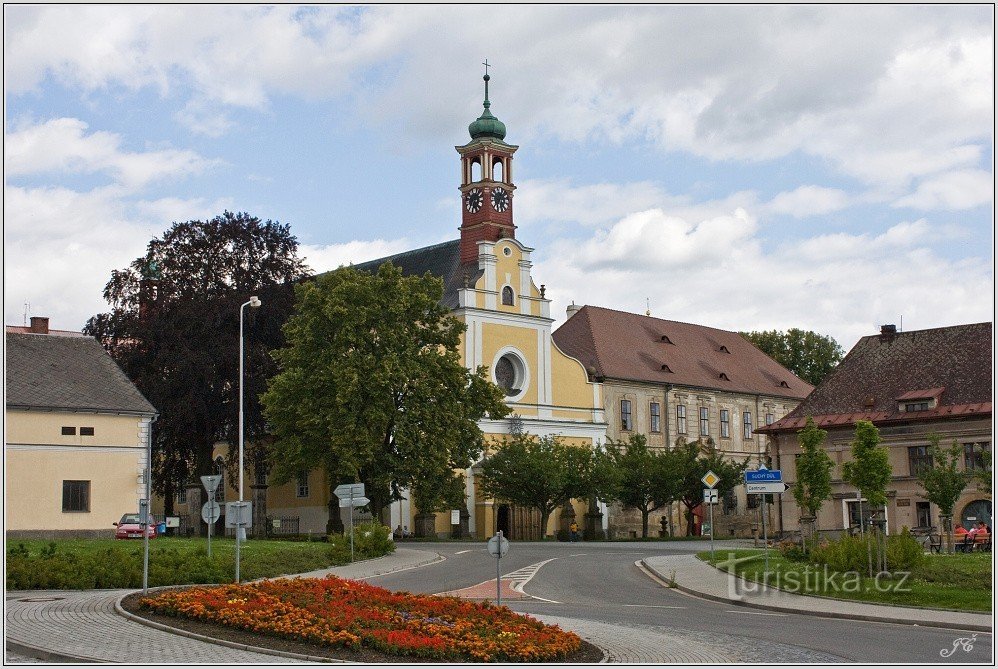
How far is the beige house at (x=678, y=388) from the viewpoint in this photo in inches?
2950

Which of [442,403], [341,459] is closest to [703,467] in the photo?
[442,403]

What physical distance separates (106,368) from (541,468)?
1999 centimetres

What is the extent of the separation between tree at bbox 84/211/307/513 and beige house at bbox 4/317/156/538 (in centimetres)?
543

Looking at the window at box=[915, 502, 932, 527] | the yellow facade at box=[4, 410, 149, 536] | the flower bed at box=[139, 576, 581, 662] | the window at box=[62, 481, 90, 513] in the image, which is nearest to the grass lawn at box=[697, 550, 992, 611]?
the flower bed at box=[139, 576, 581, 662]

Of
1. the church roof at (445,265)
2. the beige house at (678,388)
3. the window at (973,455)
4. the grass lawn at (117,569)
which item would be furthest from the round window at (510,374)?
the grass lawn at (117,569)

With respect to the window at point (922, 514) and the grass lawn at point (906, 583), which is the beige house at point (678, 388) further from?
the grass lawn at point (906, 583)

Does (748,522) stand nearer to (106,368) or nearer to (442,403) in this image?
(442,403)

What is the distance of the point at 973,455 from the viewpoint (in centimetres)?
5225

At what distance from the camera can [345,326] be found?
52250 mm

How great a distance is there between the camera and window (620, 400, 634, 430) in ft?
247

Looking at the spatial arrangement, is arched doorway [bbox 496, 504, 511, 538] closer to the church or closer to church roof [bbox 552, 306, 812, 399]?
the church

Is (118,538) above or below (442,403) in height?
below

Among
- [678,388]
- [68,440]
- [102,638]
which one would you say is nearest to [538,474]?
[68,440]

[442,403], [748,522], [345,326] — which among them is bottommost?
[748,522]
